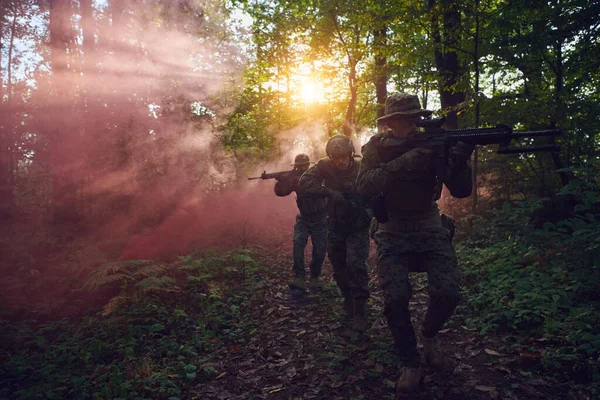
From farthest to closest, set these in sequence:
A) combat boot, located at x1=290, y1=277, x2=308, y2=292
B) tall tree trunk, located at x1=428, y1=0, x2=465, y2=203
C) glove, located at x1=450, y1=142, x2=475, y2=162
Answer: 1. tall tree trunk, located at x1=428, y1=0, x2=465, y2=203
2. combat boot, located at x1=290, y1=277, x2=308, y2=292
3. glove, located at x1=450, y1=142, x2=475, y2=162

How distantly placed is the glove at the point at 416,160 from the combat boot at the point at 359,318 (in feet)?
8.11

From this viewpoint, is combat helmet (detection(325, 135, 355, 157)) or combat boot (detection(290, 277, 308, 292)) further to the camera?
combat boot (detection(290, 277, 308, 292))

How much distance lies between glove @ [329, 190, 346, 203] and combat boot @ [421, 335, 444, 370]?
238 cm

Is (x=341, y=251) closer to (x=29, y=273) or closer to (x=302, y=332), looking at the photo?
(x=302, y=332)

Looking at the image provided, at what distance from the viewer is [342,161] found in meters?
5.73

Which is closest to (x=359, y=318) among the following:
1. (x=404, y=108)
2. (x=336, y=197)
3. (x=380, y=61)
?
(x=336, y=197)

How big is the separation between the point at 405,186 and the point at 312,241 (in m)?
3.92

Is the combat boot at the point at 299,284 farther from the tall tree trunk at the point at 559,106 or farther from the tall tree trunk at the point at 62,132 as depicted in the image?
the tall tree trunk at the point at 62,132

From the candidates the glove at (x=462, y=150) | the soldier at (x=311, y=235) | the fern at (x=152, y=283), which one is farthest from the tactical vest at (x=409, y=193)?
the fern at (x=152, y=283)

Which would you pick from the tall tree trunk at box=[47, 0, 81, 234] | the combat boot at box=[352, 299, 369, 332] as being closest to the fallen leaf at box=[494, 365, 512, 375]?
the combat boot at box=[352, 299, 369, 332]

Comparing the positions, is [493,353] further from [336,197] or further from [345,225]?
[336,197]

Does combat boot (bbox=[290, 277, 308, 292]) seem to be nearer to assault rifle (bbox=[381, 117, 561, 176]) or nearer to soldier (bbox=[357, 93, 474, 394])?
soldier (bbox=[357, 93, 474, 394])

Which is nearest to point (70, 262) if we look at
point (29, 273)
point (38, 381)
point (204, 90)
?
point (29, 273)

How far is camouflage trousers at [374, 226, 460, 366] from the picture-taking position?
3.57 metres
